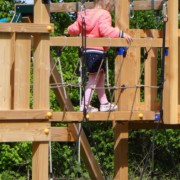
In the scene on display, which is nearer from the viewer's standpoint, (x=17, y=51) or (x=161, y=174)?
(x=17, y=51)

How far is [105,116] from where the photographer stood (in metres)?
9.52

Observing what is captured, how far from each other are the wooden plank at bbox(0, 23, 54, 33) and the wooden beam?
91cm

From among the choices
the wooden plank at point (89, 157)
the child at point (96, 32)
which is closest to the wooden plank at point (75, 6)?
the child at point (96, 32)

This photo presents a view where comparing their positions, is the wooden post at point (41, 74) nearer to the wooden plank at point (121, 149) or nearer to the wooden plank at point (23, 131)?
the wooden plank at point (23, 131)

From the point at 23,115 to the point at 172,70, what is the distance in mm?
1621

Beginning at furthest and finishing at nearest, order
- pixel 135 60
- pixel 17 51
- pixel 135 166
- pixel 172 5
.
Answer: pixel 135 166, pixel 135 60, pixel 172 5, pixel 17 51

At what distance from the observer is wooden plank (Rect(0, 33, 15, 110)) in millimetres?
8812

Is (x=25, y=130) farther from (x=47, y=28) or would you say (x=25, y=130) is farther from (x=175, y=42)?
(x=175, y=42)

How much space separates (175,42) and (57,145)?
1068cm

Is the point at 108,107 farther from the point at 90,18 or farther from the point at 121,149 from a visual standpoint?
the point at 121,149

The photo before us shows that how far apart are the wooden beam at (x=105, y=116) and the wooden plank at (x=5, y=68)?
60cm

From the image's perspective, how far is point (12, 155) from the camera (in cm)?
1959

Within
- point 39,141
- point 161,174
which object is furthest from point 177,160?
point 39,141

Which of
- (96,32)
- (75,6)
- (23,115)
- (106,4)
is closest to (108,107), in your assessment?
(96,32)
